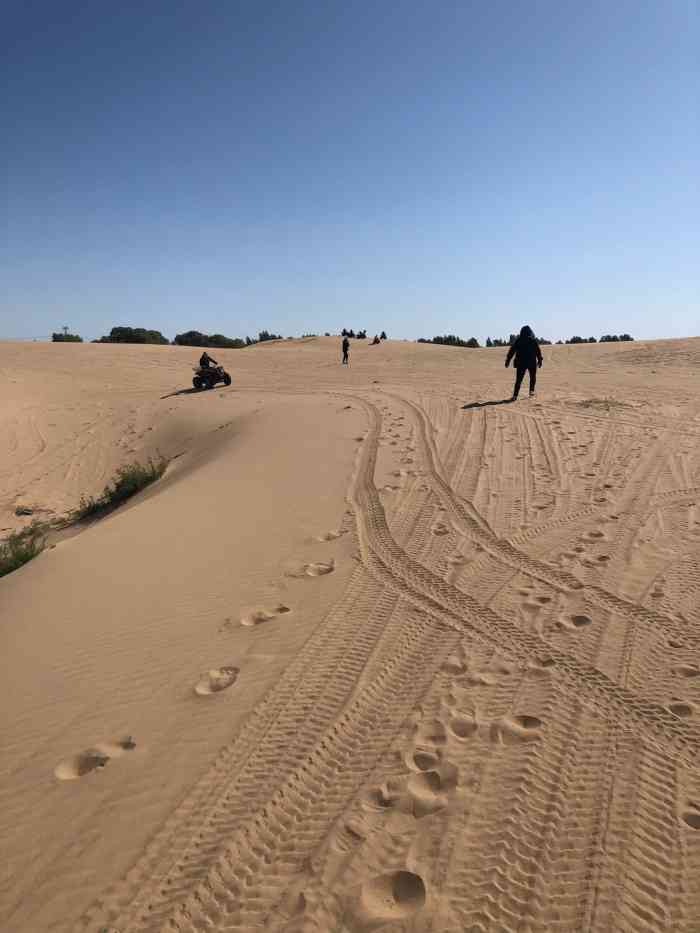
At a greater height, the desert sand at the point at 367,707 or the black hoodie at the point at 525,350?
the black hoodie at the point at 525,350

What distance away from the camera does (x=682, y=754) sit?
2480 mm

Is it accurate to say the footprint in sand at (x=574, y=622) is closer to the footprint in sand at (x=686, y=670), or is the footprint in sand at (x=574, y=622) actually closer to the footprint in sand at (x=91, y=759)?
the footprint in sand at (x=686, y=670)

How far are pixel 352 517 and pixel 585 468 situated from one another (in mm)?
3253

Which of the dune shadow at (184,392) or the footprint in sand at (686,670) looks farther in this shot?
the dune shadow at (184,392)

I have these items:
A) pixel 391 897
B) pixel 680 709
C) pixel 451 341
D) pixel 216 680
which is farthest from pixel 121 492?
pixel 451 341

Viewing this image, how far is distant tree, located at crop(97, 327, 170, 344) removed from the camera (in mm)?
40469

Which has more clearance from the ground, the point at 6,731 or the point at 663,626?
the point at 663,626

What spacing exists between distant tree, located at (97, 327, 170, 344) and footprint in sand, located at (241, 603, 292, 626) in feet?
133

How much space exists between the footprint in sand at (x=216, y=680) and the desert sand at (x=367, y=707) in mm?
19

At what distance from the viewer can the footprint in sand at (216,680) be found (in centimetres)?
316

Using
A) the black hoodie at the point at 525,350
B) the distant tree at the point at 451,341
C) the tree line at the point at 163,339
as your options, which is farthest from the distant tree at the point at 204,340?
the black hoodie at the point at 525,350

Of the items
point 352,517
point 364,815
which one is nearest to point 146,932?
point 364,815

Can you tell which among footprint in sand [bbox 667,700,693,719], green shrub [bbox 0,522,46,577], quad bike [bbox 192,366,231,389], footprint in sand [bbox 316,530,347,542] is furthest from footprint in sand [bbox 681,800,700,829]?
quad bike [bbox 192,366,231,389]

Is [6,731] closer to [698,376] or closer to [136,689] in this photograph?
[136,689]
